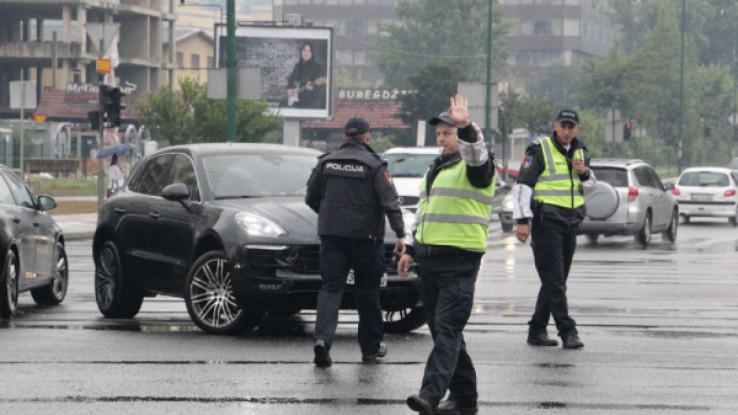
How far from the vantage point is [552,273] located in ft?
39.7

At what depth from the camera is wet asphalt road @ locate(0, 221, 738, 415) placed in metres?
9.20

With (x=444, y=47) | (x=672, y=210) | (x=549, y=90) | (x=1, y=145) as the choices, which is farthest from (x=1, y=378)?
(x=549, y=90)

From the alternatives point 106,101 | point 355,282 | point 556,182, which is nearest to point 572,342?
point 556,182

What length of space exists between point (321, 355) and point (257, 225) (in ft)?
6.89

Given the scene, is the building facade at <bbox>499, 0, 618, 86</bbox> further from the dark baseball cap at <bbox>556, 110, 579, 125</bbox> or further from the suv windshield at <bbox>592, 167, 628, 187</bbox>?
the dark baseball cap at <bbox>556, 110, 579, 125</bbox>

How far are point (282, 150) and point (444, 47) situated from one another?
11382cm

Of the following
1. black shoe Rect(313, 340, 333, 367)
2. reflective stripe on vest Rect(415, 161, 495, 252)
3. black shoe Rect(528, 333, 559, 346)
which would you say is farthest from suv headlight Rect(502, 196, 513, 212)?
reflective stripe on vest Rect(415, 161, 495, 252)

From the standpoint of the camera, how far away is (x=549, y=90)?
156250mm

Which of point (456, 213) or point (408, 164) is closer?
point (456, 213)

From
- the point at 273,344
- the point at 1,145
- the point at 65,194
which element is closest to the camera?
the point at 273,344

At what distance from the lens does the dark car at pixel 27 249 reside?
14.1 m

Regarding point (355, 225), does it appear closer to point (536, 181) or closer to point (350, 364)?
point (350, 364)

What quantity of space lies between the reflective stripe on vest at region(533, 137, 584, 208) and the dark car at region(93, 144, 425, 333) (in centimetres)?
126

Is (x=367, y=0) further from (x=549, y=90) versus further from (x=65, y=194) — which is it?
(x=65, y=194)
